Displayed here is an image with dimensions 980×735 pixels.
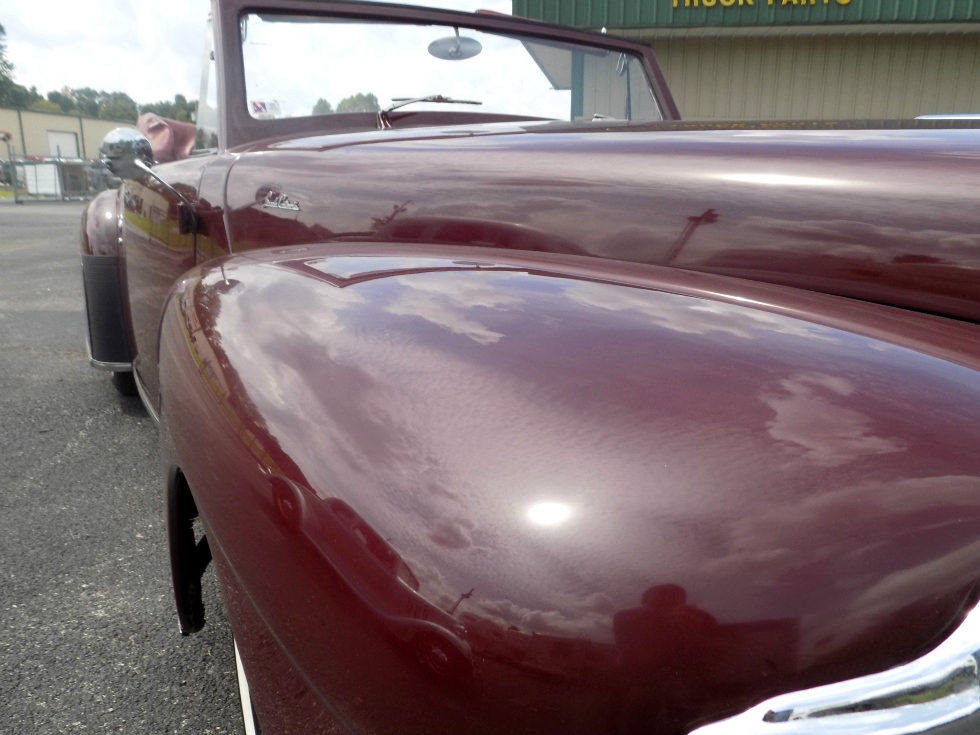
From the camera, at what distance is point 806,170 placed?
1.02 meters

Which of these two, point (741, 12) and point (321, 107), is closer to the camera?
point (321, 107)

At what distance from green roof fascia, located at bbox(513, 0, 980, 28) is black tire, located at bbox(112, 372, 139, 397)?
6.81 metres

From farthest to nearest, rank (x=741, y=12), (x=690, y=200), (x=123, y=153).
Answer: (x=741, y=12)
(x=123, y=153)
(x=690, y=200)

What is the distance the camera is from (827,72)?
9352 mm

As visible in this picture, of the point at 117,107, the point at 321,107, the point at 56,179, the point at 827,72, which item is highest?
the point at 117,107

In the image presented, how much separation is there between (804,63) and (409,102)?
883cm

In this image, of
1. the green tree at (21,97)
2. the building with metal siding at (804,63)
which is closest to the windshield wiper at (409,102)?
the building with metal siding at (804,63)

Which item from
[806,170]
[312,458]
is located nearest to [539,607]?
[312,458]

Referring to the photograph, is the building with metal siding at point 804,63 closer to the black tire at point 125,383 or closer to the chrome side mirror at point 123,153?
the black tire at point 125,383

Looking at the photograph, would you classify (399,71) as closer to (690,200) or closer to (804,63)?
(690,200)

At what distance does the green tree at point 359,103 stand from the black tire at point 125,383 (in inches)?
62.7

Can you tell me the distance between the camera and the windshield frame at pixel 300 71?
1.99 m

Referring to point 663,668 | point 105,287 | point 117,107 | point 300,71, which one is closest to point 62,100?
point 117,107

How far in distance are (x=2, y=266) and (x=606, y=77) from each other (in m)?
7.06
